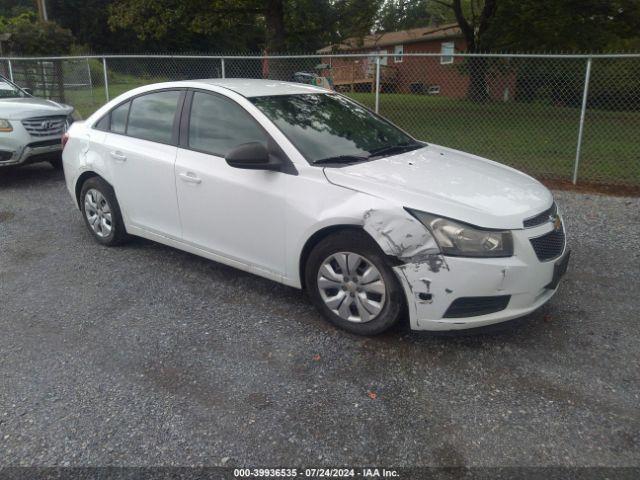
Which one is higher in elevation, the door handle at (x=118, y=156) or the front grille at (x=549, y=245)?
the door handle at (x=118, y=156)

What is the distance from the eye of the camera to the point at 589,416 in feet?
9.79

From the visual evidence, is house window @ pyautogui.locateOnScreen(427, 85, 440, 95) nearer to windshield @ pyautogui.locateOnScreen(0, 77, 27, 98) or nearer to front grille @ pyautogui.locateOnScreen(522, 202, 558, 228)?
windshield @ pyautogui.locateOnScreen(0, 77, 27, 98)

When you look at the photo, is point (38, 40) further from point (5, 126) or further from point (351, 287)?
point (351, 287)

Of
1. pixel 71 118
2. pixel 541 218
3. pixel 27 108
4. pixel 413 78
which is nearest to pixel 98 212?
pixel 27 108

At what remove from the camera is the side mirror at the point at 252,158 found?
390cm

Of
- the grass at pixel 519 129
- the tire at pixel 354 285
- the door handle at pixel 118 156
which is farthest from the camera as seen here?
the grass at pixel 519 129

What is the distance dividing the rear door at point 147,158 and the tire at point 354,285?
1506mm

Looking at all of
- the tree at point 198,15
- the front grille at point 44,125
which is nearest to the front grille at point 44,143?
the front grille at point 44,125

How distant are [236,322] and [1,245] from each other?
321cm

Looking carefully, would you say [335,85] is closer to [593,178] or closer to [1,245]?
[593,178]

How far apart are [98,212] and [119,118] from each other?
95cm

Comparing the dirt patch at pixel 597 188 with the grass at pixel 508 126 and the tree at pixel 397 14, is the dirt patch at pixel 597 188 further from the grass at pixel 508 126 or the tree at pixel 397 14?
the tree at pixel 397 14

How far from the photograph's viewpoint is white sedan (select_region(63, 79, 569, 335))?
3.39m

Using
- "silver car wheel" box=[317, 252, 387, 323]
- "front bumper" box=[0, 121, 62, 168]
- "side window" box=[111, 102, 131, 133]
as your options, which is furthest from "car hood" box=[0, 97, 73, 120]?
"silver car wheel" box=[317, 252, 387, 323]
